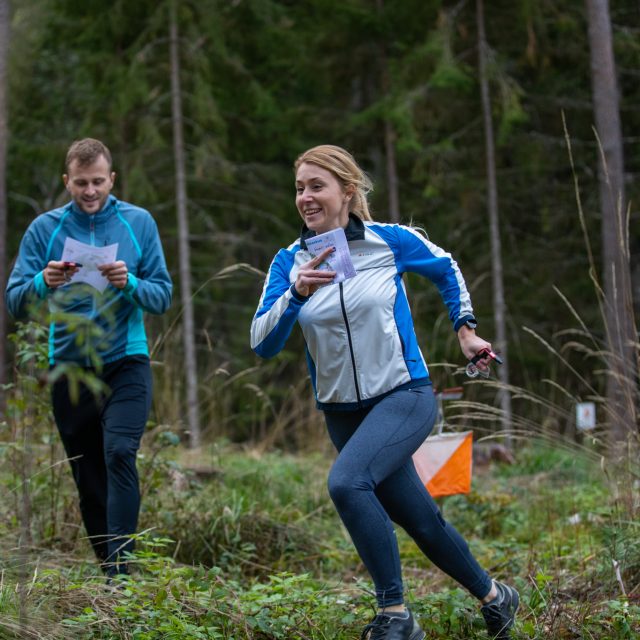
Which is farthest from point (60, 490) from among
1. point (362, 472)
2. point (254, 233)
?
point (254, 233)

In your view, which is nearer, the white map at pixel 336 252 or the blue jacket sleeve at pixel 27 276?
the white map at pixel 336 252

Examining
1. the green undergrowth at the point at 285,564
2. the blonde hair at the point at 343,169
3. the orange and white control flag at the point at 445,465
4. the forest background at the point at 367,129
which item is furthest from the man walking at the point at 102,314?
the forest background at the point at 367,129

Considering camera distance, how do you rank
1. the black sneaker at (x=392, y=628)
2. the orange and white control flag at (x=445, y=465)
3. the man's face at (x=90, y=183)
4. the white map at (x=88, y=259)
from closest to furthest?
the black sneaker at (x=392, y=628) < the white map at (x=88, y=259) < the man's face at (x=90, y=183) < the orange and white control flag at (x=445, y=465)

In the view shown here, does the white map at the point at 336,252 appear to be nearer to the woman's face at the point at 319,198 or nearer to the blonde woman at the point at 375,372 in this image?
the blonde woman at the point at 375,372

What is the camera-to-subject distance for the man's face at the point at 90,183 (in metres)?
4.38

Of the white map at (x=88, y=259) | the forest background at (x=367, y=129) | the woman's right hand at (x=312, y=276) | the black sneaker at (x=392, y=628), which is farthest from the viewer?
the forest background at (x=367, y=129)

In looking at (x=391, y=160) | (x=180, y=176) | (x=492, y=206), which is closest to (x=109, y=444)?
(x=180, y=176)

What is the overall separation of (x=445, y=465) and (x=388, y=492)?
1.31 meters

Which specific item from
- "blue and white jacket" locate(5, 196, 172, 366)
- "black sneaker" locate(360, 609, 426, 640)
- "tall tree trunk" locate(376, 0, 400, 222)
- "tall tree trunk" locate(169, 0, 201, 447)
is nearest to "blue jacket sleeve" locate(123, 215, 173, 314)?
"blue and white jacket" locate(5, 196, 172, 366)

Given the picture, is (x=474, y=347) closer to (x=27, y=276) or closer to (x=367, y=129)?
(x=27, y=276)

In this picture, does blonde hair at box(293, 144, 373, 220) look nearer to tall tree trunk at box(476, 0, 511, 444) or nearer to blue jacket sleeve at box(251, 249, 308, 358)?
blue jacket sleeve at box(251, 249, 308, 358)

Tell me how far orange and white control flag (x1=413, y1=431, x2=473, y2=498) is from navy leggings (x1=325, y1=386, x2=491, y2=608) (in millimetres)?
1188

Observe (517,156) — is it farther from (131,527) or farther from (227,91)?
(131,527)

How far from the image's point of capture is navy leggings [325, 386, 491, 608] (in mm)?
3252
